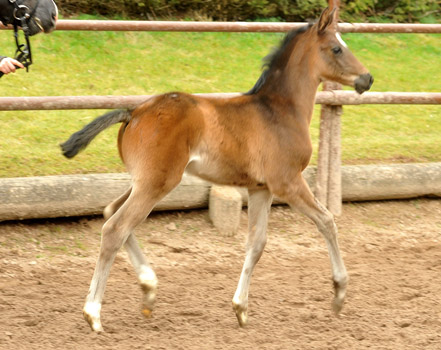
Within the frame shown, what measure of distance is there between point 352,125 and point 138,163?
183 inches

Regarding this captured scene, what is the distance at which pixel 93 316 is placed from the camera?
4.09 metres

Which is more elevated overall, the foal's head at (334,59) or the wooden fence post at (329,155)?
the foal's head at (334,59)

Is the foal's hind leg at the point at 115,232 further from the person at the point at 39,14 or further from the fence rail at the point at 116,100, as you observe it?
the fence rail at the point at 116,100

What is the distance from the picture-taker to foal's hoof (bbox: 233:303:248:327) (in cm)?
434

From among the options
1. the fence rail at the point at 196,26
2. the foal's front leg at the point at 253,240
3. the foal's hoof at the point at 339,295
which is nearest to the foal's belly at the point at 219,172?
the foal's front leg at the point at 253,240

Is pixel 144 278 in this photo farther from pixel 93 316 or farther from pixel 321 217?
pixel 321 217

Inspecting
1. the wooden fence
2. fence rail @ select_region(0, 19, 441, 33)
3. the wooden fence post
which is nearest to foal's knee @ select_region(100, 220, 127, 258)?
the wooden fence

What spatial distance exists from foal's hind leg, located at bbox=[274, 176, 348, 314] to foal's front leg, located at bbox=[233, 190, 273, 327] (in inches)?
10.5

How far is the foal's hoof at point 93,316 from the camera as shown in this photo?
4094 millimetres

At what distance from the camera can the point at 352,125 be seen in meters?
8.28

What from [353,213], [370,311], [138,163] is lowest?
[353,213]

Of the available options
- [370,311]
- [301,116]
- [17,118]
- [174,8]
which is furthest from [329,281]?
[174,8]

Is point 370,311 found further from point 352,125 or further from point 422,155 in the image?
point 352,125

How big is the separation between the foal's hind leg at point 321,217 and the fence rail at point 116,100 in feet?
5.20
